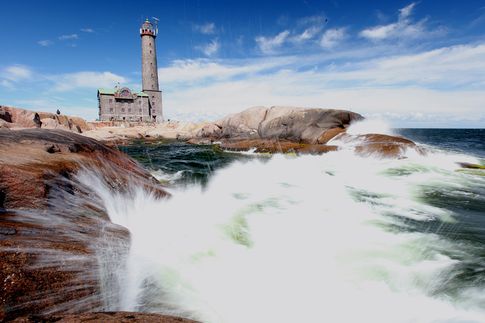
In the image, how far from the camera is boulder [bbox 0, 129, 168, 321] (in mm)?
2691

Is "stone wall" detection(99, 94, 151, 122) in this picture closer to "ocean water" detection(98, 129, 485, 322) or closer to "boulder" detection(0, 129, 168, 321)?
"ocean water" detection(98, 129, 485, 322)

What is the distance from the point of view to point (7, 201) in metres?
3.60

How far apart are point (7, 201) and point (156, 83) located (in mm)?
77791

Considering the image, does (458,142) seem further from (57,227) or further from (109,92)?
(109,92)

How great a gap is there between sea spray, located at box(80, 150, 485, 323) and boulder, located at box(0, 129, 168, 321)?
43 centimetres

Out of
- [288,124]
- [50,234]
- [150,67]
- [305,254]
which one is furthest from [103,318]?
[150,67]

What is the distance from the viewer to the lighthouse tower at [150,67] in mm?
71000

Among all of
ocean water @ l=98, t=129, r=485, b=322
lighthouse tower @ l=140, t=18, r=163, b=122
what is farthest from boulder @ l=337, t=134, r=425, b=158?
lighthouse tower @ l=140, t=18, r=163, b=122

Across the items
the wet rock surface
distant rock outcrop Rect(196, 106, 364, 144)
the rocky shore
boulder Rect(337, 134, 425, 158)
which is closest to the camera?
the wet rock surface

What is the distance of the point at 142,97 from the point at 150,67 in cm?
833

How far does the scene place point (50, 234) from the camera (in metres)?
3.40

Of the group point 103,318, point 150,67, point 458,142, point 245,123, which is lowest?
point 103,318

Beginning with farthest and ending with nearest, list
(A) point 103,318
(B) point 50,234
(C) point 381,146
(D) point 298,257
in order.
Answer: (C) point 381,146
(D) point 298,257
(B) point 50,234
(A) point 103,318

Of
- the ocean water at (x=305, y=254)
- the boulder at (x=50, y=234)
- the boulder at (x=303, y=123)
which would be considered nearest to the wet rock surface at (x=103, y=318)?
the boulder at (x=50, y=234)
